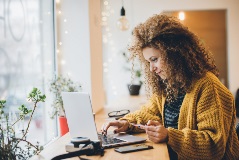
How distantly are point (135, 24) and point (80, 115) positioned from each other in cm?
448

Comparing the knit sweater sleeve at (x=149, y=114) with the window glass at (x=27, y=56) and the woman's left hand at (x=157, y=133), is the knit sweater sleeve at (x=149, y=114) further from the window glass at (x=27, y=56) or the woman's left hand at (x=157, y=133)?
the window glass at (x=27, y=56)

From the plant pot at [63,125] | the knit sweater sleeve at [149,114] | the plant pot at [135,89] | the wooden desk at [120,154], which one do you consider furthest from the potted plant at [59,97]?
the plant pot at [135,89]

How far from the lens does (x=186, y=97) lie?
194cm

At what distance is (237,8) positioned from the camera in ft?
19.6

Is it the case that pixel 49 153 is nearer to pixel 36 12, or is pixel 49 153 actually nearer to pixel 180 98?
pixel 180 98

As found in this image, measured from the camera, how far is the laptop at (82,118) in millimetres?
1672

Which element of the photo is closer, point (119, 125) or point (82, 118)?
point (82, 118)

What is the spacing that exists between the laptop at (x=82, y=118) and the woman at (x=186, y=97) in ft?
0.71

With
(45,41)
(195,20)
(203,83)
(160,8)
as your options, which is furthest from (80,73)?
(195,20)

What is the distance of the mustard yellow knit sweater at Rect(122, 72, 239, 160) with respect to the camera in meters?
1.75

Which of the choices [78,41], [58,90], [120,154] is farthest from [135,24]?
[120,154]

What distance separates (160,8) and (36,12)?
3674 millimetres

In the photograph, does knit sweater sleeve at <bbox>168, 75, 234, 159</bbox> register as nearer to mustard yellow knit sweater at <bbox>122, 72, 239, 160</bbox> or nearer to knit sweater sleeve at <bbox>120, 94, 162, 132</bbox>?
mustard yellow knit sweater at <bbox>122, 72, 239, 160</bbox>

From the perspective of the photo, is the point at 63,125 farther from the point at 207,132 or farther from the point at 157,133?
the point at 207,132
